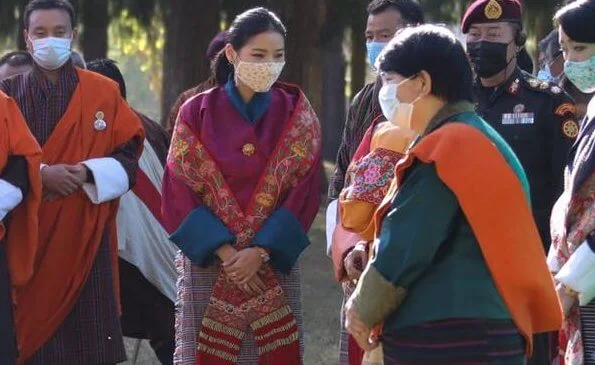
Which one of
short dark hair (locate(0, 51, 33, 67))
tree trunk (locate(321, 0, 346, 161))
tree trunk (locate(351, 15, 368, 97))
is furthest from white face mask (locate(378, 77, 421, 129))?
tree trunk (locate(321, 0, 346, 161))

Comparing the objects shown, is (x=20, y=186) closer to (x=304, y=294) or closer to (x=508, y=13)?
(x=508, y=13)

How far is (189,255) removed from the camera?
5797 mm

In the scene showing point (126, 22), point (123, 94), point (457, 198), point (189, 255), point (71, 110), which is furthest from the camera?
point (126, 22)

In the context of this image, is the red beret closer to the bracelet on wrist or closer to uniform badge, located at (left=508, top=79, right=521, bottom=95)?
uniform badge, located at (left=508, top=79, right=521, bottom=95)

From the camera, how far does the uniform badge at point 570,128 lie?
226 inches

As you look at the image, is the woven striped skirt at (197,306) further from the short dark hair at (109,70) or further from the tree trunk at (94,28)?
the tree trunk at (94,28)

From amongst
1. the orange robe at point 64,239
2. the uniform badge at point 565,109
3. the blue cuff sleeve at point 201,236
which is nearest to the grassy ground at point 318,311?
the orange robe at point 64,239

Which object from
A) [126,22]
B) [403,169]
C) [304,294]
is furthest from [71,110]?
[126,22]

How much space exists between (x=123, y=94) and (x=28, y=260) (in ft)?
4.79

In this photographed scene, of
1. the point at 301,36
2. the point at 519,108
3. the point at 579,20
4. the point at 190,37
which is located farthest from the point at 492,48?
the point at 190,37

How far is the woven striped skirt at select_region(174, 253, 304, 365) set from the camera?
5875 millimetres

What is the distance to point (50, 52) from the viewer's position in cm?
649

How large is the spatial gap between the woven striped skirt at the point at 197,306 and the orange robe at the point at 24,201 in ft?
2.26

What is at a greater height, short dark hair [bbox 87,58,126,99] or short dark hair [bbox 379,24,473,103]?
short dark hair [bbox 379,24,473,103]
